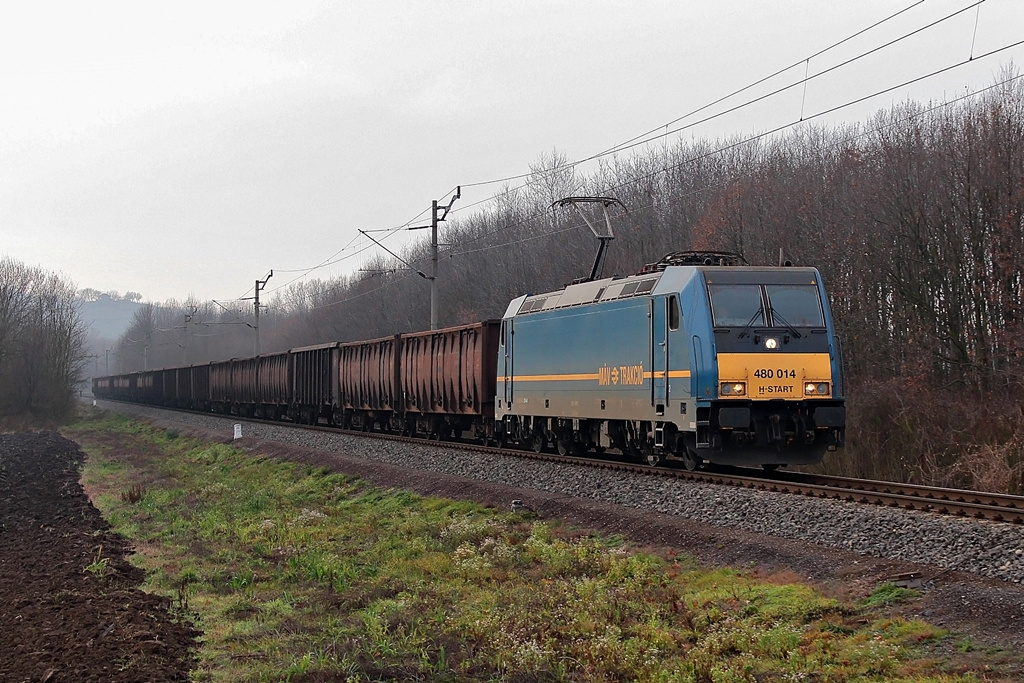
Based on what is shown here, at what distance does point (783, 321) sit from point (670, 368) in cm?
186

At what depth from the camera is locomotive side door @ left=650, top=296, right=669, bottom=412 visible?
1549cm

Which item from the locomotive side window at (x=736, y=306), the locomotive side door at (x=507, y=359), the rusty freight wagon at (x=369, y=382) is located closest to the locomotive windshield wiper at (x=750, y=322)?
the locomotive side window at (x=736, y=306)

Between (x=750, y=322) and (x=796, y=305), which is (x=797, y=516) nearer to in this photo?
(x=750, y=322)

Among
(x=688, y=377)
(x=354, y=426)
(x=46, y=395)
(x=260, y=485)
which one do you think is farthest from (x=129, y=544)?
(x=46, y=395)

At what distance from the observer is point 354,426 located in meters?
38.2

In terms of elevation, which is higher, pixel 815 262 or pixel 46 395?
pixel 815 262

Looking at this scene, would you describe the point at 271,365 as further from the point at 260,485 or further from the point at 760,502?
the point at 760,502

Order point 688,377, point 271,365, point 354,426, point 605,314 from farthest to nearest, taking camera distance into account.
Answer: point 271,365
point 354,426
point 605,314
point 688,377

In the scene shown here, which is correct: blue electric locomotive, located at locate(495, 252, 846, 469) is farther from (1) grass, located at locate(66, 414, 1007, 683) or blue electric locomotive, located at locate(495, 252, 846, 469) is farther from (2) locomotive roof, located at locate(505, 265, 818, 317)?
(1) grass, located at locate(66, 414, 1007, 683)

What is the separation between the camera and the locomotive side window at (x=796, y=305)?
15.1 metres

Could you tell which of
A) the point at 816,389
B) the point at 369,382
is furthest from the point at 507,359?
the point at 369,382

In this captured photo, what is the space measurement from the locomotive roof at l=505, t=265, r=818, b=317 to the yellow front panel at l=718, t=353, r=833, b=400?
1.27 m

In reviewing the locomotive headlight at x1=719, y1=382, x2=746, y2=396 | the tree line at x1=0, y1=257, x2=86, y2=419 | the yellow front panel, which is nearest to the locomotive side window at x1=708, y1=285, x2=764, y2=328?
the yellow front panel

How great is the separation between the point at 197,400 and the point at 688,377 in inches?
1985
